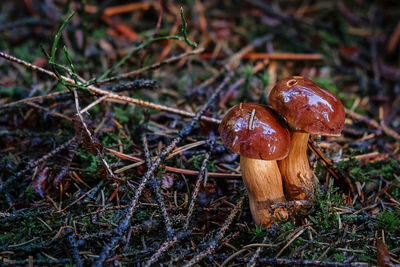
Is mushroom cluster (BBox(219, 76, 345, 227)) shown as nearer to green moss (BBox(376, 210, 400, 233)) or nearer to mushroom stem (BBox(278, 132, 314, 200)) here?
mushroom stem (BBox(278, 132, 314, 200))

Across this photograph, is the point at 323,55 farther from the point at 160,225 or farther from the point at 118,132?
the point at 160,225

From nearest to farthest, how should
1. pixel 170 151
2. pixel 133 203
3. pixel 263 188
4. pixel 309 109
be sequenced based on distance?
pixel 309 109
pixel 133 203
pixel 263 188
pixel 170 151

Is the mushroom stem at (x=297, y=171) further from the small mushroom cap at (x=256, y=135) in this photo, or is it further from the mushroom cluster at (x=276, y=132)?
the small mushroom cap at (x=256, y=135)

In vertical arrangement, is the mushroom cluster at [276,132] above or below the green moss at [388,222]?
above

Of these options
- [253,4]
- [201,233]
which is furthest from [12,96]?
[253,4]

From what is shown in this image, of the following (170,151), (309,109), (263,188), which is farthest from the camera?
(170,151)

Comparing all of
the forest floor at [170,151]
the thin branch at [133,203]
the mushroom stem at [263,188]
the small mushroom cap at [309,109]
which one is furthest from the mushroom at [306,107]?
the thin branch at [133,203]

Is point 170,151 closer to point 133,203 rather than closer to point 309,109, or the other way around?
point 133,203

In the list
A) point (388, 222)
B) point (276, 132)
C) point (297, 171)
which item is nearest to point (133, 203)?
point (276, 132)
